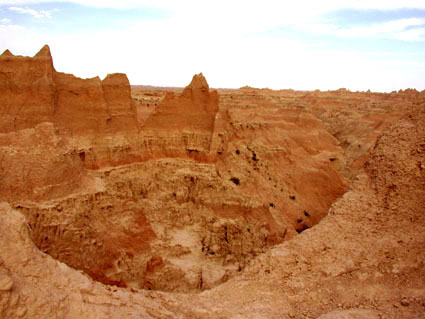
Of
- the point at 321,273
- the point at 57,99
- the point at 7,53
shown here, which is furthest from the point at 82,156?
the point at 321,273

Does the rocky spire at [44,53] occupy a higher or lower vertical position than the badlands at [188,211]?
higher

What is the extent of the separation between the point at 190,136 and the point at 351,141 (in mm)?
29394

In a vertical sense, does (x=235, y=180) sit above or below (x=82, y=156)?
below

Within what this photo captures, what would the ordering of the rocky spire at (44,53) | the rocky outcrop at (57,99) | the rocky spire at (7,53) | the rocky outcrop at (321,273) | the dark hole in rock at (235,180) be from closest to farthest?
1. the rocky outcrop at (321,273)
2. the rocky outcrop at (57,99)
3. the rocky spire at (7,53)
4. the rocky spire at (44,53)
5. the dark hole in rock at (235,180)


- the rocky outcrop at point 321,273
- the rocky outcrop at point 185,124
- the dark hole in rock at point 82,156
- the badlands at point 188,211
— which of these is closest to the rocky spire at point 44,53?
the badlands at point 188,211

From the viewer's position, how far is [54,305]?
22.2 ft

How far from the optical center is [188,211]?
2262cm

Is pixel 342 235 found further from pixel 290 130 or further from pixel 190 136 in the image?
pixel 290 130

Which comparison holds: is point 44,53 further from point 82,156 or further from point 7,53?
point 82,156

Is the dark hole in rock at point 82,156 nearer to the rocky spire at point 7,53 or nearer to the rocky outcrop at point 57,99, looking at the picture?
the rocky outcrop at point 57,99

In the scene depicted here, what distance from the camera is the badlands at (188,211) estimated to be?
26.9ft

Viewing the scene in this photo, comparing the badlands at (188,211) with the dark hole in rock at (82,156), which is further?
the dark hole in rock at (82,156)

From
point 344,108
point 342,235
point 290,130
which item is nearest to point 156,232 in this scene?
point 342,235

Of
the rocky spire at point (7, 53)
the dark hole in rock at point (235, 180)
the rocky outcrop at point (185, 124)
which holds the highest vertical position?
the rocky spire at point (7, 53)
